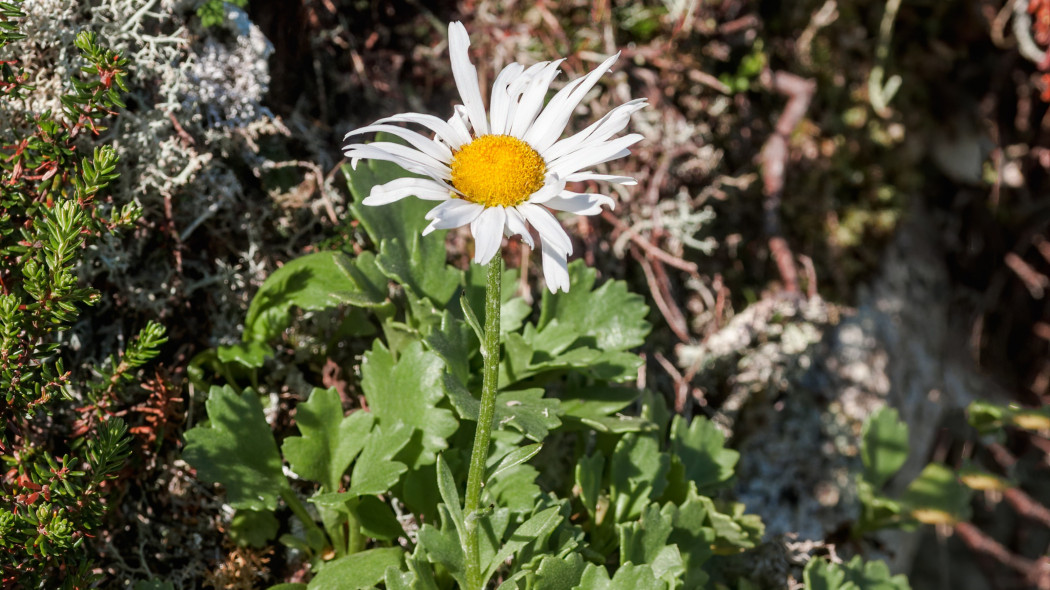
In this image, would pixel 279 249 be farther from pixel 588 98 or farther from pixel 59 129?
pixel 588 98

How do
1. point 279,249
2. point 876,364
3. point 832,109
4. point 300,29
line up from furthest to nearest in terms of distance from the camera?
point 832,109 < point 876,364 < point 300,29 < point 279,249

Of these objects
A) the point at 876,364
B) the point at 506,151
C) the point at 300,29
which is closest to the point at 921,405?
the point at 876,364

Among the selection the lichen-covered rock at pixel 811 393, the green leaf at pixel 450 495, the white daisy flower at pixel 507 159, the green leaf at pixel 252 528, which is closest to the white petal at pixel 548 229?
the white daisy flower at pixel 507 159

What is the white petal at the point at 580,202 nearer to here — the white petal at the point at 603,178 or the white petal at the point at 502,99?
the white petal at the point at 603,178

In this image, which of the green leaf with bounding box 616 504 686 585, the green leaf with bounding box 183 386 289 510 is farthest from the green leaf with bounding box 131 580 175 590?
the green leaf with bounding box 616 504 686 585

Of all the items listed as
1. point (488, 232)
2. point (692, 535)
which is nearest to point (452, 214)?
point (488, 232)

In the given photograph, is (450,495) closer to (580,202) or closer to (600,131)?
(580,202)
